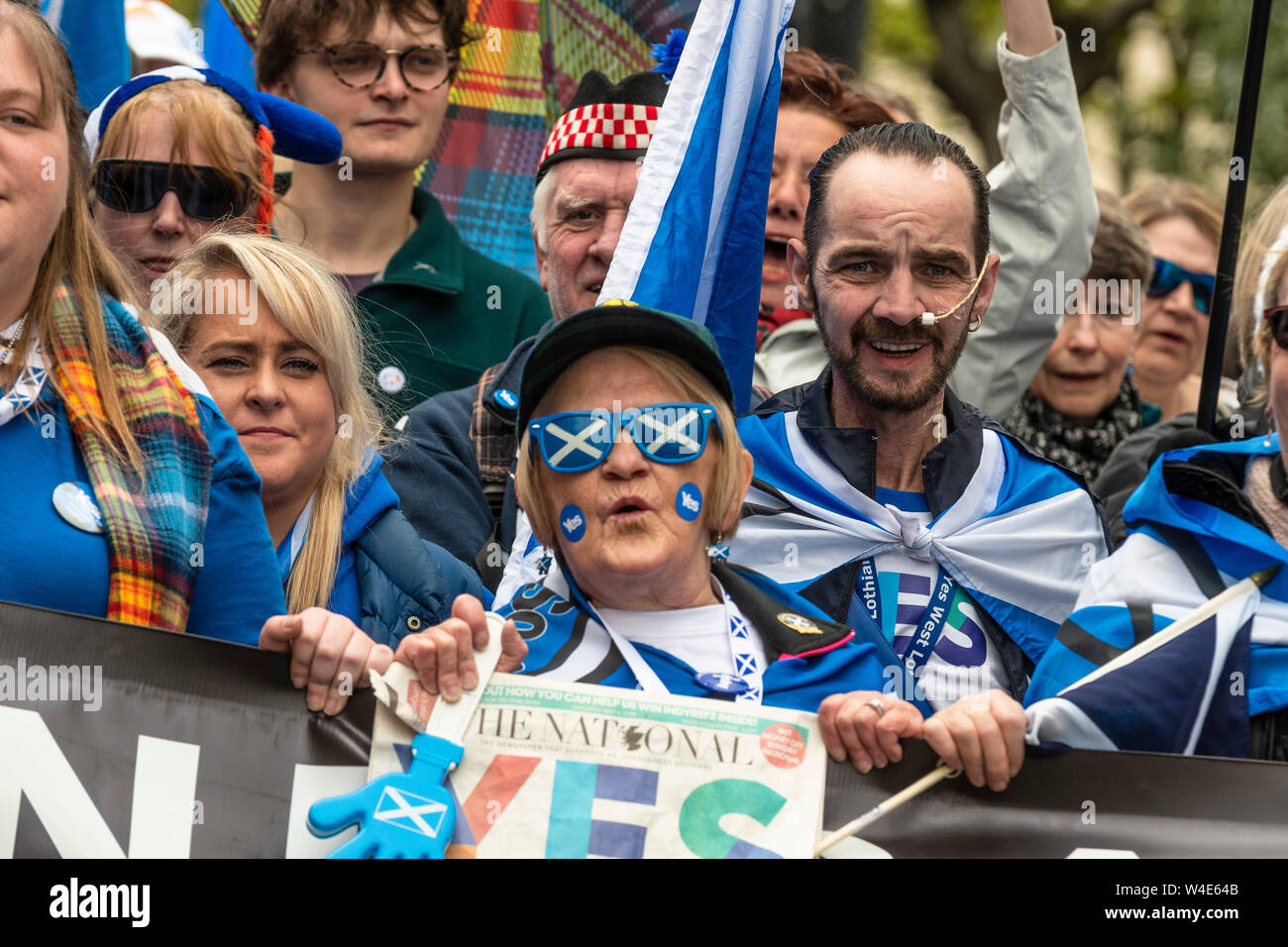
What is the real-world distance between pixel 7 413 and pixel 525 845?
1200mm

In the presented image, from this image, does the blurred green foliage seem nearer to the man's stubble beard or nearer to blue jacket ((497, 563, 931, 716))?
the man's stubble beard

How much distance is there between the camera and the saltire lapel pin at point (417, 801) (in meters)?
2.73

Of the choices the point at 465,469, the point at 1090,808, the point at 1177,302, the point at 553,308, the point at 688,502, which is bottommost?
the point at 1090,808

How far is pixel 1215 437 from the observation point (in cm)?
446

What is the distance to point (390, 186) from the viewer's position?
5254 millimetres

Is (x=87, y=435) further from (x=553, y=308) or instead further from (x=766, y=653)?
(x=553, y=308)

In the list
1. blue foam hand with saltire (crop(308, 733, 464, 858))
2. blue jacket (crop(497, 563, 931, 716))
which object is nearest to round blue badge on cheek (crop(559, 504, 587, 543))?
blue jacket (crop(497, 563, 931, 716))

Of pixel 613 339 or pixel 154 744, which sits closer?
pixel 154 744

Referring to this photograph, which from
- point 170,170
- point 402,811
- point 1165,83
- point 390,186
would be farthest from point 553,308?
point 1165,83

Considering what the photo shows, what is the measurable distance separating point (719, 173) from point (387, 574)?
1.40 meters

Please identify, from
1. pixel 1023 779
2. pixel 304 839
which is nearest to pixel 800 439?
Answer: pixel 1023 779

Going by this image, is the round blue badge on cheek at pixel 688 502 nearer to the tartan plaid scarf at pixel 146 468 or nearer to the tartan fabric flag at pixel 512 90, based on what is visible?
the tartan plaid scarf at pixel 146 468

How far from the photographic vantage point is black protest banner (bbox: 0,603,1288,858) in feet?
9.28
